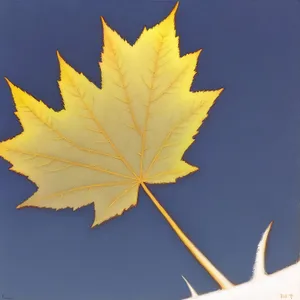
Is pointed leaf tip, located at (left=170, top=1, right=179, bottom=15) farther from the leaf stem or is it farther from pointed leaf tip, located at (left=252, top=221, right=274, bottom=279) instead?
pointed leaf tip, located at (left=252, top=221, right=274, bottom=279)

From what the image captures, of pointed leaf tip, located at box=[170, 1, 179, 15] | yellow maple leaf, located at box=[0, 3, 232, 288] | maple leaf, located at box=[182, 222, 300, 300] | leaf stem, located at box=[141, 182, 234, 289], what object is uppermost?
pointed leaf tip, located at box=[170, 1, 179, 15]

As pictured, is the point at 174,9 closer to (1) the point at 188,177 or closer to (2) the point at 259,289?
(1) the point at 188,177

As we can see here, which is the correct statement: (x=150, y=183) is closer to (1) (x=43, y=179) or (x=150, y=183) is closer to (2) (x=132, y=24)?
(1) (x=43, y=179)

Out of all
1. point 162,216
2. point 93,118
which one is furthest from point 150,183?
point 93,118

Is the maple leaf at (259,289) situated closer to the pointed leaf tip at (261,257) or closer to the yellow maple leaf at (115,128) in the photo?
the pointed leaf tip at (261,257)

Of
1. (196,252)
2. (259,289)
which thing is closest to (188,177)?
(196,252)

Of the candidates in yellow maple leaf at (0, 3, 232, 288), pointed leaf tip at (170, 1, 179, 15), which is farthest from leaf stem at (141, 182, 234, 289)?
pointed leaf tip at (170, 1, 179, 15)

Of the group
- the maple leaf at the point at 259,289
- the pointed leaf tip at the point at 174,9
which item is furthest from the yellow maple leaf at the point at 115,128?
the maple leaf at the point at 259,289
